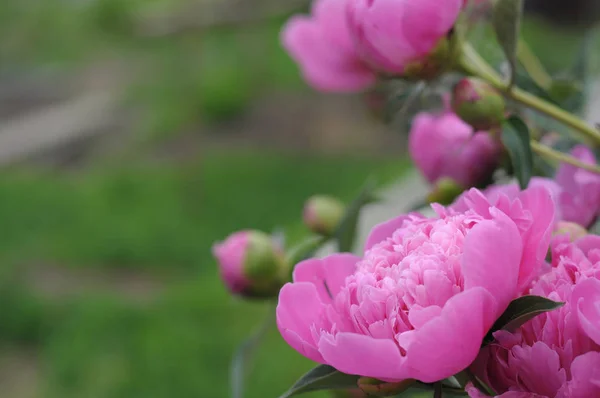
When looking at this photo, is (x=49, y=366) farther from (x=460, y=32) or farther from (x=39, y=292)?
(x=460, y=32)

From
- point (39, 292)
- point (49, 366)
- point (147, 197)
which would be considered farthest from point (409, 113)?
point (147, 197)

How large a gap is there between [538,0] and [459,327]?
3017mm

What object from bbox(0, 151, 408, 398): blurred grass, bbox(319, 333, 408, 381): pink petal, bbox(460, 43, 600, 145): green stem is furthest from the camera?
bbox(0, 151, 408, 398): blurred grass

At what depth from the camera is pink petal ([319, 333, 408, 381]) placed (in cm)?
16

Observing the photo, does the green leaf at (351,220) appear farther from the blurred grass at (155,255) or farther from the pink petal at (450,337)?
the blurred grass at (155,255)

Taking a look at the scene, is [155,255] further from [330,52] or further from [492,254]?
[492,254]

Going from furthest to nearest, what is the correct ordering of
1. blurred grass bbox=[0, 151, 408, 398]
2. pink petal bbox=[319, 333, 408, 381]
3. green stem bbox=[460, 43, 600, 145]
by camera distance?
blurred grass bbox=[0, 151, 408, 398] < green stem bbox=[460, 43, 600, 145] < pink petal bbox=[319, 333, 408, 381]

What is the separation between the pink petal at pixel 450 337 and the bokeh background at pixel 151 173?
0.72ft

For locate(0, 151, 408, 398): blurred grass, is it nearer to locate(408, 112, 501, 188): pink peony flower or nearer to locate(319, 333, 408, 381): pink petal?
locate(408, 112, 501, 188): pink peony flower

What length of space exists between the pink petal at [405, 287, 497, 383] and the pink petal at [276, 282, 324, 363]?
1.2 inches

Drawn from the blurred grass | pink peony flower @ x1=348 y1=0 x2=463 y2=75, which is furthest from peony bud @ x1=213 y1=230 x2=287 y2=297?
the blurred grass

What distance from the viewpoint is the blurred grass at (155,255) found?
1.24 meters

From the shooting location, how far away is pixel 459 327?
17 cm

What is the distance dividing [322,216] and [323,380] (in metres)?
0.17
